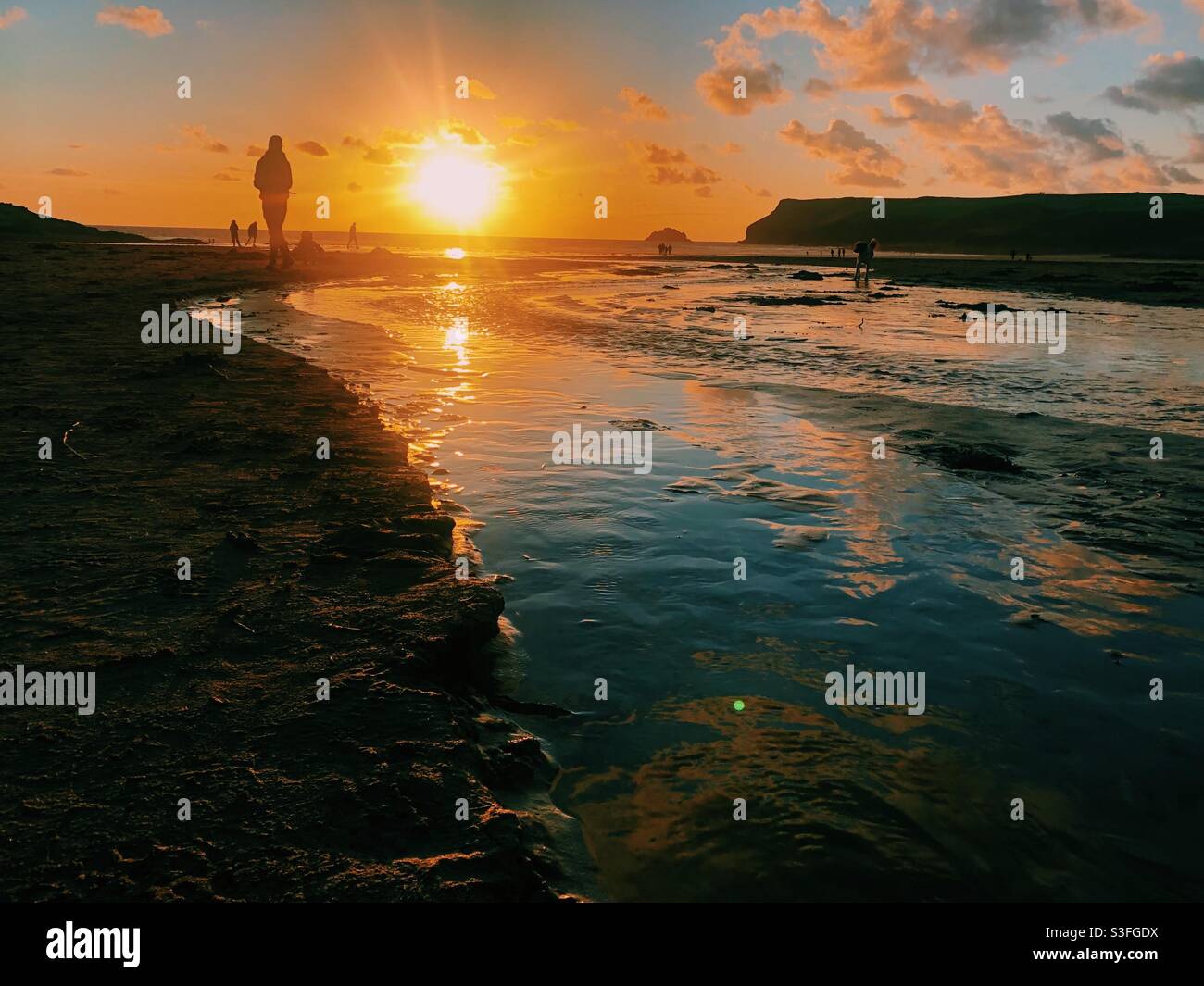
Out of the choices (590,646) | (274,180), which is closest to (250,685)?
(590,646)

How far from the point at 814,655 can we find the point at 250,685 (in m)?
2.50

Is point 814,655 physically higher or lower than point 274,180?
lower

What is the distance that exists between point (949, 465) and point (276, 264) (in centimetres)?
2829

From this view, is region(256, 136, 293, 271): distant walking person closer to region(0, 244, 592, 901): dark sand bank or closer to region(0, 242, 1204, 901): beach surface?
region(0, 242, 1204, 901): beach surface

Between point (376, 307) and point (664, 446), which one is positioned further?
point (376, 307)

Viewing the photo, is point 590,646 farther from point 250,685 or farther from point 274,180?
point 274,180

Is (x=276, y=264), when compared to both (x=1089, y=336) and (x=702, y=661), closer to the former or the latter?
(x=1089, y=336)

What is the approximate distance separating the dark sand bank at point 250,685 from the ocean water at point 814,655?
1.19 ft

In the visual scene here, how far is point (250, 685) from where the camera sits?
3.05 meters

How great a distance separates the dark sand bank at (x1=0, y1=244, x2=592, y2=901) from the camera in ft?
7.29

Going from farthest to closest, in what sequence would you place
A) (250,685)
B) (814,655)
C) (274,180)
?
(274,180) → (814,655) → (250,685)

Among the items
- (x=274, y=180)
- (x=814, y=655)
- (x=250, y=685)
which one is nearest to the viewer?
(x=250, y=685)

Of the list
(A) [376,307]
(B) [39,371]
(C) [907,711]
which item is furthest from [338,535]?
(A) [376,307]
